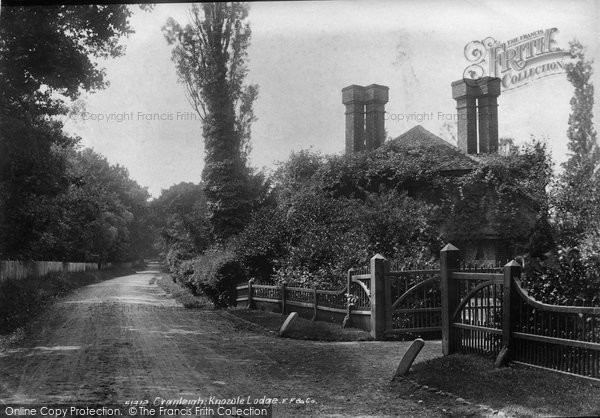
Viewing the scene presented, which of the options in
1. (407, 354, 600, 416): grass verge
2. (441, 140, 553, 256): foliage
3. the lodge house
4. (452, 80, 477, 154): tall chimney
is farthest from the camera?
(452, 80, 477, 154): tall chimney

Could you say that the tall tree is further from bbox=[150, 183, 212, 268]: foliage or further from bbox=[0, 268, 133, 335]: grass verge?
bbox=[0, 268, 133, 335]: grass verge

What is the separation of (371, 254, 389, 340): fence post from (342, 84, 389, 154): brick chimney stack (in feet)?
27.0

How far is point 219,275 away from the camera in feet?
54.2

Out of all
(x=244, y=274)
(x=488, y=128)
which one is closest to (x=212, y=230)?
(x=244, y=274)

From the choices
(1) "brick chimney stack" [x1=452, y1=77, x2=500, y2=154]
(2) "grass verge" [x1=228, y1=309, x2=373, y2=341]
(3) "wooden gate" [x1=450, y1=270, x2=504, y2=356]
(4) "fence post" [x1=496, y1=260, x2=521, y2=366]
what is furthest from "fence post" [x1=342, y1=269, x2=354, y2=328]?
(1) "brick chimney stack" [x1=452, y1=77, x2=500, y2=154]

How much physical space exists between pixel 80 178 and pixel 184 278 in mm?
7143

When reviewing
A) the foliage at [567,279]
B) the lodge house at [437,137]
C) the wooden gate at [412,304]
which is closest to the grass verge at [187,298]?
the lodge house at [437,137]

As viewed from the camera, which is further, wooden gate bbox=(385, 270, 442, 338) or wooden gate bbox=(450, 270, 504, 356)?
wooden gate bbox=(385, 270, 442, 338)

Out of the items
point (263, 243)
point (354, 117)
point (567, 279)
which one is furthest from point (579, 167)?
point (263, 243)

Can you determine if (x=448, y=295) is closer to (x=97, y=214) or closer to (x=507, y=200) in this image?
(x=507, y=200)

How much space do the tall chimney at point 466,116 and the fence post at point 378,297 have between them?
27.7 ft

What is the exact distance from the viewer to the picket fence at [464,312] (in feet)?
19.0

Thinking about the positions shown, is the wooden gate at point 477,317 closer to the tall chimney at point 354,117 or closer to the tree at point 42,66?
the tree at point 42,66

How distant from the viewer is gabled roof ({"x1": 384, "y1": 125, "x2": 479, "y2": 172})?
53.2 ft
